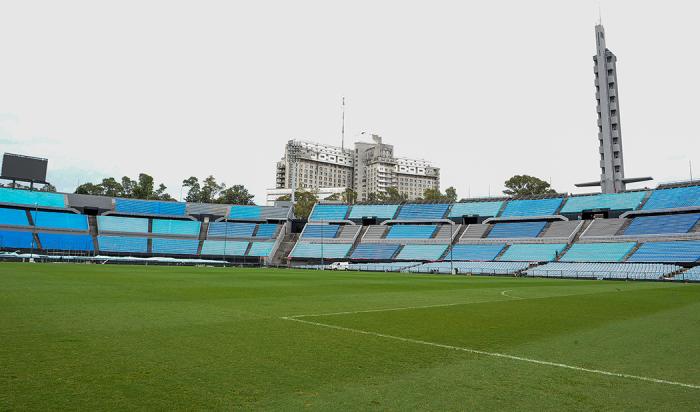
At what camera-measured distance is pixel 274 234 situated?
86125 millimetres

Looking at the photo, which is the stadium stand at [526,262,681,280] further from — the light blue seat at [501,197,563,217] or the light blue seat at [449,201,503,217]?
the light blue seat at [449,201,503,217]

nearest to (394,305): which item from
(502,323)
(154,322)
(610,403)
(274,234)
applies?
(502,323)

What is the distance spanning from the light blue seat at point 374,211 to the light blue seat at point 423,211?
172 cm

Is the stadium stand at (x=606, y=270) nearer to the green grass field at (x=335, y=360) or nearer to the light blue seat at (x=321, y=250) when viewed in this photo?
the light blue seat at (x=321, y=250)

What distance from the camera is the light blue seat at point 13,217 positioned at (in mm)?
69081

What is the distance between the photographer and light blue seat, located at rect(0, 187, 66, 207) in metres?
72.9

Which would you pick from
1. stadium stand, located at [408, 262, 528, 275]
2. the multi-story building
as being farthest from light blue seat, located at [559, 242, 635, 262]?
the multi-story building

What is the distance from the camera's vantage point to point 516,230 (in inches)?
2788

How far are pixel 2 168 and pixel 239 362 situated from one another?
85.9 meters

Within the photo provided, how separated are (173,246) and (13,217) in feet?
78.2

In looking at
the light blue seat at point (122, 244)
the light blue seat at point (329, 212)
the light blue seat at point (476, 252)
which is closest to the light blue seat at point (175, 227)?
the light blue seat at point (122, 244)

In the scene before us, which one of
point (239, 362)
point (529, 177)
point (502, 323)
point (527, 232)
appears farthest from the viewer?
point (529, 177)

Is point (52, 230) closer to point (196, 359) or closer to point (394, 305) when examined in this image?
point (394, 305)

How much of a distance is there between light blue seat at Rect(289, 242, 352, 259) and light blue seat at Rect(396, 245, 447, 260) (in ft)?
35.1
